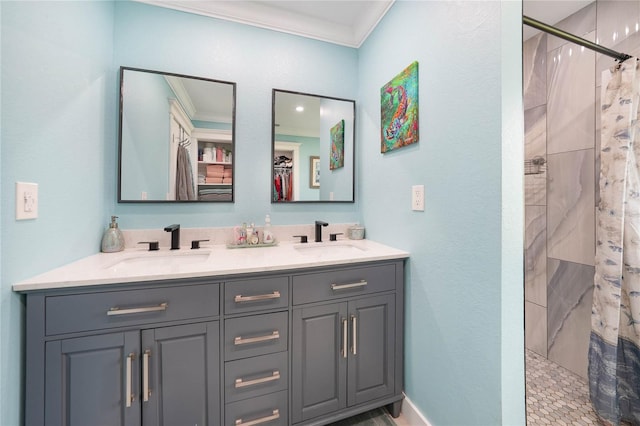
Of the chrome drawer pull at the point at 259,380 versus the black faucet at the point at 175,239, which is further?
the black faucet at the point at 175,239

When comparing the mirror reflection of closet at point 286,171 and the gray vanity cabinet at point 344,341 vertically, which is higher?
the mirror reflection of closet at point 286,171

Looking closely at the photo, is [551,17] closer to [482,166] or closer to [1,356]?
[482,166]

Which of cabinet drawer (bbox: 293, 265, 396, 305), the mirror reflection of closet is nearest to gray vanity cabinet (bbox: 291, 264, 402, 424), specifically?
cabinet drawer (bbox: 293, 265, 396, 305)

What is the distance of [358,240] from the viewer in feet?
6.31

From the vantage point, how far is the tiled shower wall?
1575mm

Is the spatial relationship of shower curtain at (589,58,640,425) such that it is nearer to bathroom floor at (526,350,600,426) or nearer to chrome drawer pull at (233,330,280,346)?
bathroom floor at (526,350,600,426)

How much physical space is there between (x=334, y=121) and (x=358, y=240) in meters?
0.95

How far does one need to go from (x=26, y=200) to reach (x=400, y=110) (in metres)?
1.76

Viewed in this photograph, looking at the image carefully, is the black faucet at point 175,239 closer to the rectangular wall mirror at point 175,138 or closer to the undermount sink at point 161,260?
the undermount sink at point 161,260

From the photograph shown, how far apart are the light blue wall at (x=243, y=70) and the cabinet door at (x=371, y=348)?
0.80 meters

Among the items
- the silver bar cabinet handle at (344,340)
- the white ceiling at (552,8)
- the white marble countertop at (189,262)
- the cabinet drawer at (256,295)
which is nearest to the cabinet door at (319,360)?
the silver bar cabinet handle at (344,340)

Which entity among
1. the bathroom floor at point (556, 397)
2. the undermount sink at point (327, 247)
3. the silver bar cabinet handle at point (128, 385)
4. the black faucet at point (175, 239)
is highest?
the black faucet at point (175, 239)

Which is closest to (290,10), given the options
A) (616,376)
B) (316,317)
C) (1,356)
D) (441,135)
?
(441,135)

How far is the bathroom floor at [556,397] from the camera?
1375 millimetres
